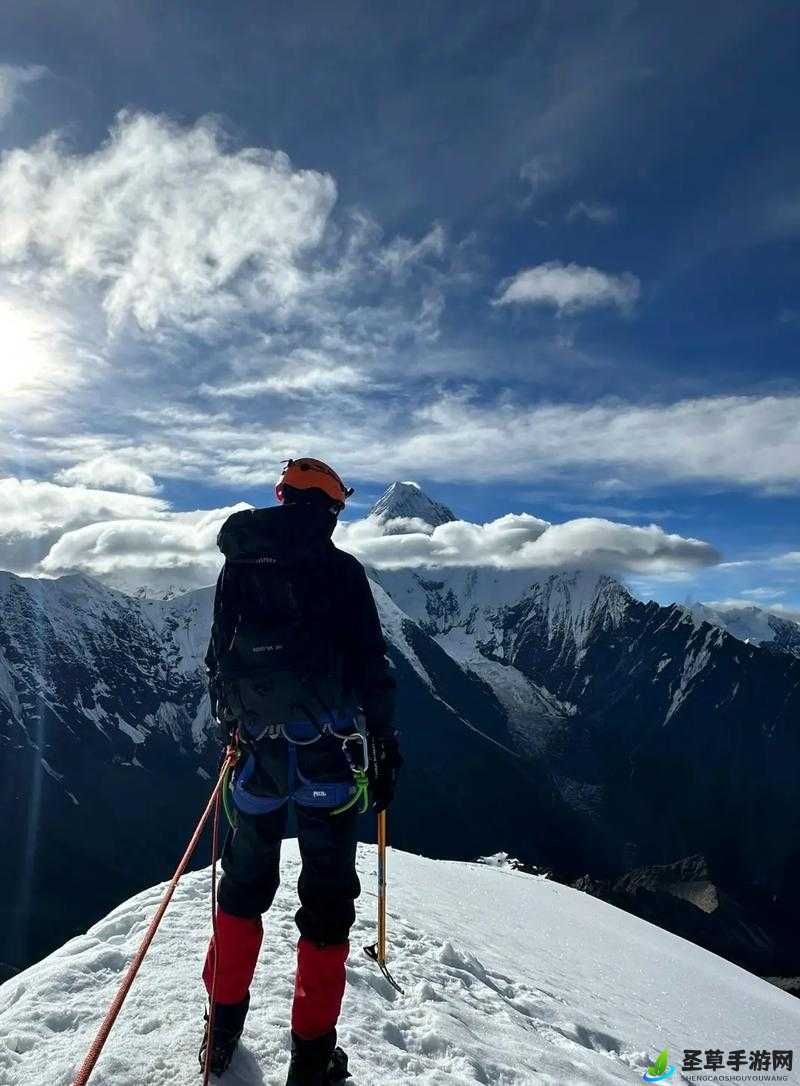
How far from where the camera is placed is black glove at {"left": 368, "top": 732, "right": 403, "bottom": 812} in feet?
20.6

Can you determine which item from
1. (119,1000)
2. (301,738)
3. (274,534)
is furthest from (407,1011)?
(274,534)

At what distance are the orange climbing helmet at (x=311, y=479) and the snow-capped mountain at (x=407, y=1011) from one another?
4.83 metres

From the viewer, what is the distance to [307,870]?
585 centimetres

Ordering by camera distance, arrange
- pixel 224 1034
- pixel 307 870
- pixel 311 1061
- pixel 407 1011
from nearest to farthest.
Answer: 1. pixel 311 1061
2. pixel 224 1034
3. pixel 307 870
4. pixel 407 1011

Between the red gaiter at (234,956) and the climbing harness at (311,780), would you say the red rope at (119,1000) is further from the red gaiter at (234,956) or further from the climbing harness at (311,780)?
the red gaiter at (234,956)

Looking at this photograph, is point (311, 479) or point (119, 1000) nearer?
point (119, 1000)

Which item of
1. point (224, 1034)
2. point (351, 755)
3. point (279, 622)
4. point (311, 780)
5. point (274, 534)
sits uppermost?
point (274, 534)

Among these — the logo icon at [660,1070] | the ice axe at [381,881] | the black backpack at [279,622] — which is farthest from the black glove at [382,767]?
the logo icon at [660,1070]

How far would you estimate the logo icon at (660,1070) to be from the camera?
7.89 metres

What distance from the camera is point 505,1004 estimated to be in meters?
8.81

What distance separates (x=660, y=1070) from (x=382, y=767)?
5672mm

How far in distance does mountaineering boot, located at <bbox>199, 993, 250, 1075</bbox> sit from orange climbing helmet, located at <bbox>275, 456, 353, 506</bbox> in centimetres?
442

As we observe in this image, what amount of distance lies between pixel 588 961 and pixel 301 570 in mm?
13103

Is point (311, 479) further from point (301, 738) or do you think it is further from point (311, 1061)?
point (311, 1061)
